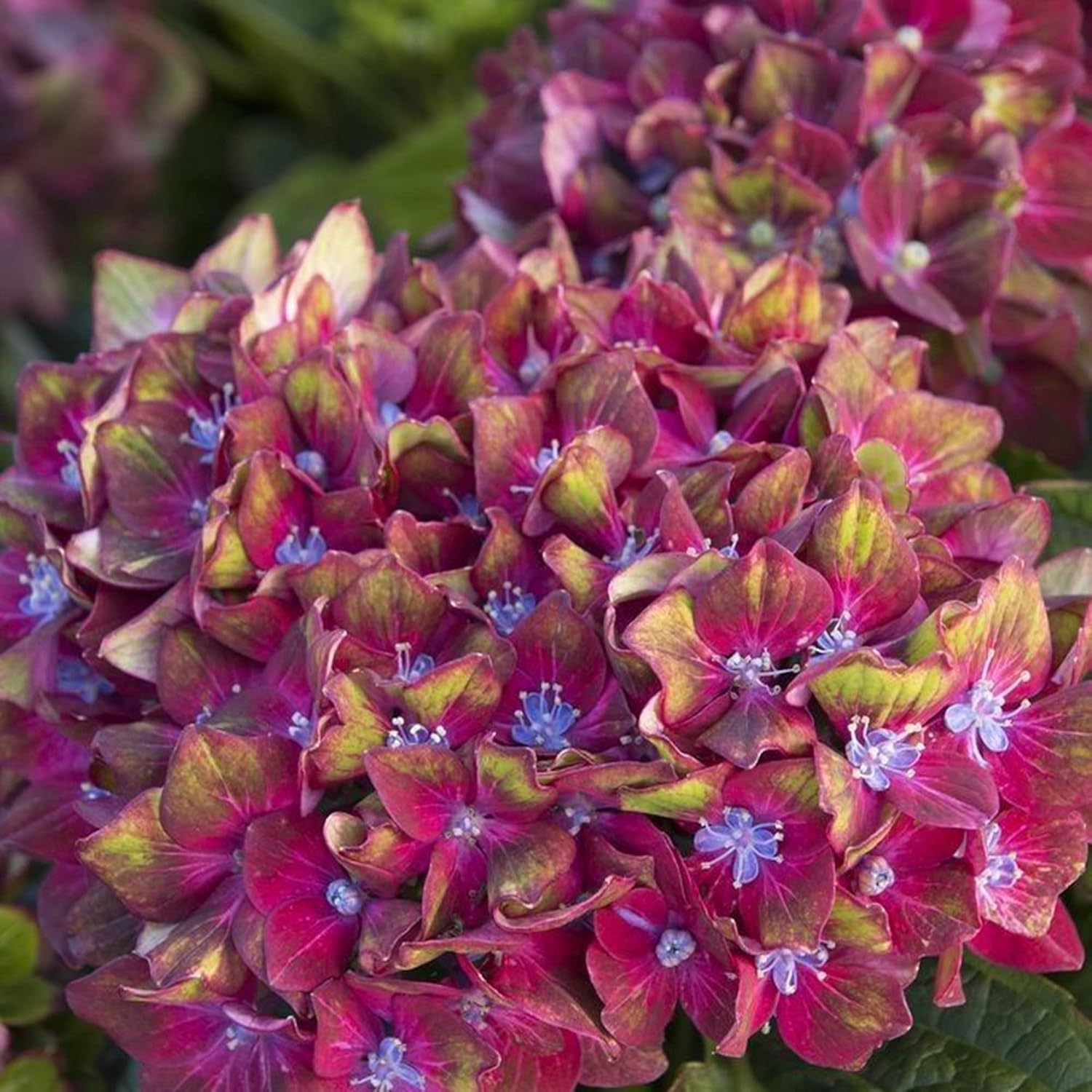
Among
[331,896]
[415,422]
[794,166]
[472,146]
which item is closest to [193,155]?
[472,146]

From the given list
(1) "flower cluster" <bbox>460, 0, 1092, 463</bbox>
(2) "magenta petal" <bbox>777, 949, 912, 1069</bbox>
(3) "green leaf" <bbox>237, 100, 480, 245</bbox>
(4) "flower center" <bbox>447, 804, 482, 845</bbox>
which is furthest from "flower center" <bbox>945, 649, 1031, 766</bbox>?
(3) "green leaf" <bbox>237, 100, 480, 245</bbox>

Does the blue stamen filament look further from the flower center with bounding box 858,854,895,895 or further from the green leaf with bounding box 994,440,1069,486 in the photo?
the green leaf with bounding box 994,440,1069,486

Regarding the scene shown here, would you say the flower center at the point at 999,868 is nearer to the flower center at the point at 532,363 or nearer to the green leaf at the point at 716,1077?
the green leaf at the point at 716,1077

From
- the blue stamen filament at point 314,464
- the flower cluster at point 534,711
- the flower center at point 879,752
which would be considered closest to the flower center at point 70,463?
the flower cluster at point 534,711

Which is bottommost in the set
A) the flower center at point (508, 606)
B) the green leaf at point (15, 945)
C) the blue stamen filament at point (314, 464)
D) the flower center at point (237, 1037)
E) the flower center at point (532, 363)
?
the green leaf at point (15, 945)

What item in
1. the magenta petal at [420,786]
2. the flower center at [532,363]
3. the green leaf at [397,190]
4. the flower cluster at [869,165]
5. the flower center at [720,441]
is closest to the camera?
the magenta petal at [420,786]

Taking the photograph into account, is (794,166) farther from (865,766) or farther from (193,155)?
(193,155)

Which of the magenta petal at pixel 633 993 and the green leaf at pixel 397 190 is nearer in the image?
the magenta petal at pixel 633 993

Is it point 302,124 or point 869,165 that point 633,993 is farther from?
point 302,124

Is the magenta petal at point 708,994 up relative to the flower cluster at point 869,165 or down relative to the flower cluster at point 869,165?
down
